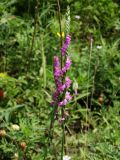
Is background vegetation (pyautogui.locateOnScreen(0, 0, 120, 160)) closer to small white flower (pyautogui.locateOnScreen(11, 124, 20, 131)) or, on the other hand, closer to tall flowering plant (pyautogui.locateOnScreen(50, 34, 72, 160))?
small white flower (pyautogui.locateOnScreen(11, 124, 20, 131))

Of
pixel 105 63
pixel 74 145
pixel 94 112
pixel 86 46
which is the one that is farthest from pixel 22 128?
pixel 86 46

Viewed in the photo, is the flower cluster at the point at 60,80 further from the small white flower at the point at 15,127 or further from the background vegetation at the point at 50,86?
the small white flower at the point at 15,127

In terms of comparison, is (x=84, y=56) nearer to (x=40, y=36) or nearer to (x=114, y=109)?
(x=40, y=36)

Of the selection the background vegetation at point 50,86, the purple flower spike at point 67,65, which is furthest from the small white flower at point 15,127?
the purple flower spike at point 67,65

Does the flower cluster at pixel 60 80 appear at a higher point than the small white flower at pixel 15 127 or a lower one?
higher

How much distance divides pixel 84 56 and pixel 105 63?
0.70 feet

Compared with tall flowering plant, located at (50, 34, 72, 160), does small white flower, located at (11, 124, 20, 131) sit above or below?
below

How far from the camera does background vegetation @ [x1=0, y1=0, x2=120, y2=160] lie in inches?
111

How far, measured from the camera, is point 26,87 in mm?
3359

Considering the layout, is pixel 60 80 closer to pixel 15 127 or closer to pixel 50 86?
pixel 15 127

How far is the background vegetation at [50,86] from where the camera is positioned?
9.28 ft

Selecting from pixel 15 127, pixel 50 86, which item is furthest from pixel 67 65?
pixel 50 86

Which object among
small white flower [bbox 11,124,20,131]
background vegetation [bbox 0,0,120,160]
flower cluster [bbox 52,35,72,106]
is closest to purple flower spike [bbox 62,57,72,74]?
flower cluster [bbox 52,35,72,106]

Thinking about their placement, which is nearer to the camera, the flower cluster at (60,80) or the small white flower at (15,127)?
the flower cluster at (60,80)
